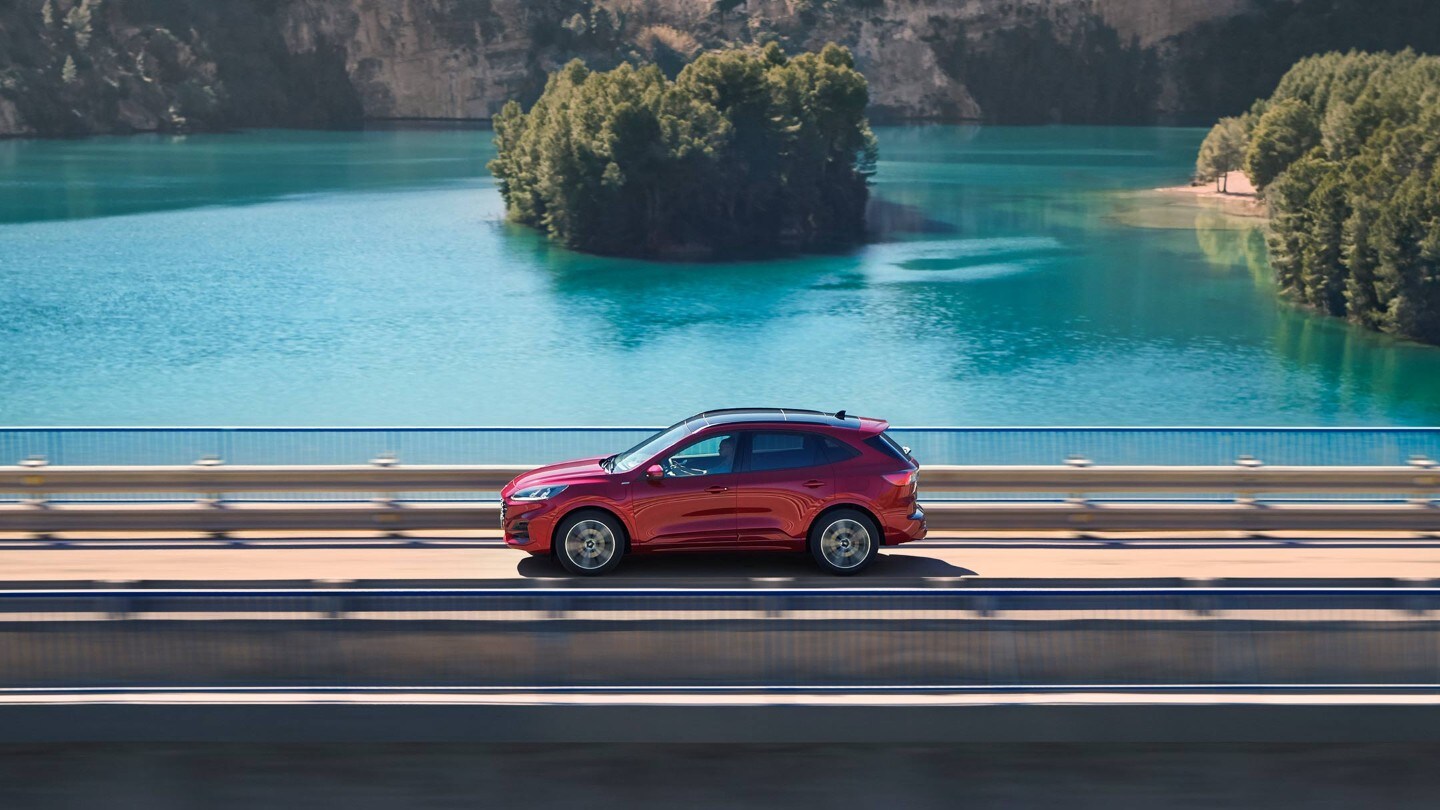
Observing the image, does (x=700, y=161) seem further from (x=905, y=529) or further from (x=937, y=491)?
(x=905, y=529)

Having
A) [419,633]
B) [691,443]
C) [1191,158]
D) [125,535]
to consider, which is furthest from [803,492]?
[1191,158]

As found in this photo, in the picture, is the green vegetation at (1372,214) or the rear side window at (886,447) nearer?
the rear side window at (886,447)

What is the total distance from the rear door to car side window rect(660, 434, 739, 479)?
14 cm

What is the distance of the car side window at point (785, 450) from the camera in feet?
44.7

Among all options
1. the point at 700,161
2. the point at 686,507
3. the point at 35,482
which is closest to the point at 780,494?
the point at 686,507

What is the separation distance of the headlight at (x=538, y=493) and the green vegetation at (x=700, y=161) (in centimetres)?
6874

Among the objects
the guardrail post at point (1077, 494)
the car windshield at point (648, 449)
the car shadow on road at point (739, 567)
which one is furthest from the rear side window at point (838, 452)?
the guardrail post at point (1077, 494)

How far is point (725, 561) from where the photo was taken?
47.1 feet

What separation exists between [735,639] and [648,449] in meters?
4.60

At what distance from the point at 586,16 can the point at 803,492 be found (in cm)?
17780

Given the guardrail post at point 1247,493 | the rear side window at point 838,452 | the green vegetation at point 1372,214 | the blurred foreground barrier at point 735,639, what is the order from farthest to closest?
the green vegetation at point 1372,214 → the guardrail post at point 1247,493 → the rear side window at point 838,452 → the blurred foreground barrier at point 735,639

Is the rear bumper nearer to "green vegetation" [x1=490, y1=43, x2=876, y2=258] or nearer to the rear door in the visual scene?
the rear door

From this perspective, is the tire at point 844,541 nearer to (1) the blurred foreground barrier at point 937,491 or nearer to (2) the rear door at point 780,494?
(2) the rear door at point 780,494

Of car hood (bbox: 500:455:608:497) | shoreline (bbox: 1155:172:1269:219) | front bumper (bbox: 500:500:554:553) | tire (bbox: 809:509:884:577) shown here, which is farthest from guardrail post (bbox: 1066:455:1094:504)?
shoreline (bbox: 1155:172:1269:219)
